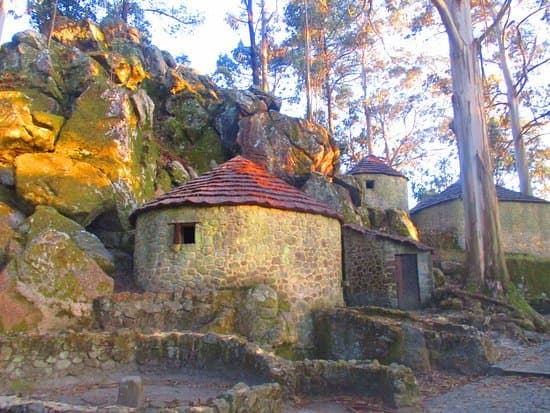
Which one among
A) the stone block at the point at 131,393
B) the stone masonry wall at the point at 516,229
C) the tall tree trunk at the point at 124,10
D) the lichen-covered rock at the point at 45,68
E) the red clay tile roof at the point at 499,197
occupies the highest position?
the tall tree trunk at the point at 124,10

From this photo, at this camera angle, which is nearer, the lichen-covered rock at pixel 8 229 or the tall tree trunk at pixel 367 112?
the lichen-covered rock at pixel 8 229

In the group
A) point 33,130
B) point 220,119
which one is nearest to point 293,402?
point 33,130

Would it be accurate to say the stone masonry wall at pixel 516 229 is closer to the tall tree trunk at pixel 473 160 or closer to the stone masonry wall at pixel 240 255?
the tall tree trunk at pixel 473 160

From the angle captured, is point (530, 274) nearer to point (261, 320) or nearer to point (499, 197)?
point (499, 197)

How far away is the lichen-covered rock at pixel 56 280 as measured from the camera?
969 cm

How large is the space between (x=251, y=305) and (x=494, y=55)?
25037 millimetres

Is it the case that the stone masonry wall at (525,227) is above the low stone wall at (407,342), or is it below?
above

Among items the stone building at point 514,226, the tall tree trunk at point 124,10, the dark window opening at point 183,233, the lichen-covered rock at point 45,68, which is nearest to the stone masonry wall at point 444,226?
the stone building at point 514,226

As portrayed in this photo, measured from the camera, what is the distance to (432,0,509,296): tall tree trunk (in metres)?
13.2

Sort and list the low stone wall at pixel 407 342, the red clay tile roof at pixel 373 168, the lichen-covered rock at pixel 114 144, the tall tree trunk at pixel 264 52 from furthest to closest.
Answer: the tall tree trunk at pixel 264 52 → the red clay tile roof at pixel 373 168 → the lichen-covered rock at pixel 114 144 → the low stone wall at pixel 407 342

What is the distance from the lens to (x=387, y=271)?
47.6 ft

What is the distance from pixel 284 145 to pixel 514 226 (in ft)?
40.5

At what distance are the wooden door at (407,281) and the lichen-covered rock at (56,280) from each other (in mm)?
9157

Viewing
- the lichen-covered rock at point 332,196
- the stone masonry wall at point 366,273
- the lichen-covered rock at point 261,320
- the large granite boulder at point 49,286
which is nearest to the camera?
the large granite boulder at point 49,286
